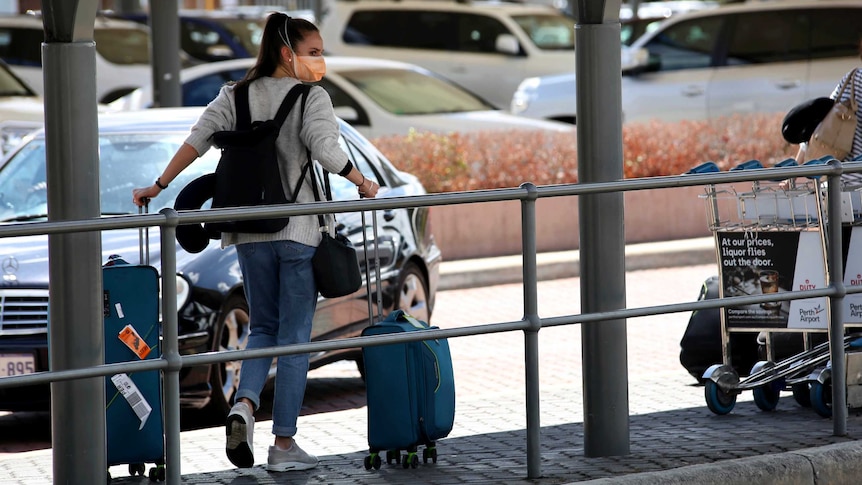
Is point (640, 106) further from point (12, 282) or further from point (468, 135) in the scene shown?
point (12, 282)

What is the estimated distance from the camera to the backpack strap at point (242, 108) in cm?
577

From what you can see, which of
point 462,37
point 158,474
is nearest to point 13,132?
point 158,474

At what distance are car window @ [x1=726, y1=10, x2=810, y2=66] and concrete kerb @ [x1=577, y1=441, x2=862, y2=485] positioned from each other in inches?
503

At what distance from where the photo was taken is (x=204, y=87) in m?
15.7

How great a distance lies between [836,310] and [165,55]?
23.6 feet

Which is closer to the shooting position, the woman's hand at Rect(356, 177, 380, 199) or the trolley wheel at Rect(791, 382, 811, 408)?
the woman's hand at Rect(356, 177, 380, 199)

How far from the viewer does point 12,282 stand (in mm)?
7215

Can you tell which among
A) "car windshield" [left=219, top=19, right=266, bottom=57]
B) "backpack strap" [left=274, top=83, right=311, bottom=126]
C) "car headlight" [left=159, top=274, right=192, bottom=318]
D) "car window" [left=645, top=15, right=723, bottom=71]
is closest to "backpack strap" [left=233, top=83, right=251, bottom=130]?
"backpack strap" [left=274, top=83, right=311, bottom=126]

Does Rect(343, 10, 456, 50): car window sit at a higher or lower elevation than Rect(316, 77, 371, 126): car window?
higher

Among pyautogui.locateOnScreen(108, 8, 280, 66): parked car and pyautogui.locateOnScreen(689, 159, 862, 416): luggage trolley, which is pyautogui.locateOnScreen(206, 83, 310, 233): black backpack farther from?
A: pyautogui.locateOnScreen(108, 8, 280, 66): parked car

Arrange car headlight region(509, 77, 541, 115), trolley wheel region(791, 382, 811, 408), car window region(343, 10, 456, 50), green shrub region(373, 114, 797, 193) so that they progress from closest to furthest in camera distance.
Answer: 1. trolley wheel region(791, 382, 811, 408)
2. green shrub region(373, 114, 797, 193)
3. car headlight region(509, 77, 541, 115)
4. car window region(343, 10, 456, 50)

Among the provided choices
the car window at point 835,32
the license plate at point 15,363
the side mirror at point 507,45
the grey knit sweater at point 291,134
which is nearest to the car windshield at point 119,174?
the license plate at point 15,363

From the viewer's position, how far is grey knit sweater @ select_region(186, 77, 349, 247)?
5707mm

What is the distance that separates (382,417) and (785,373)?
1.98 metres
